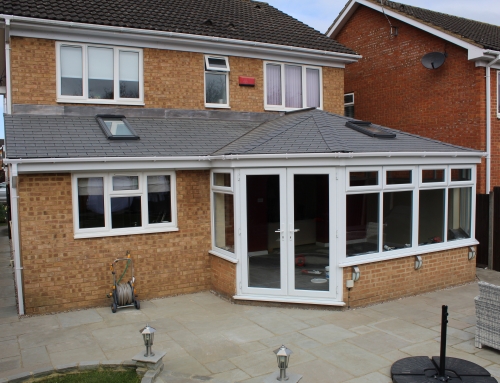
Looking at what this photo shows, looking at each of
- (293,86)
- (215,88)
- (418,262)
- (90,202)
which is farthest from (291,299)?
(293,86)

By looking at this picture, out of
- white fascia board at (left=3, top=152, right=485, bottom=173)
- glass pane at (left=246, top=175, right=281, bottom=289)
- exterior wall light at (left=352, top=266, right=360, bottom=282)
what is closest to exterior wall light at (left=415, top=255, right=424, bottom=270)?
exterior wall light at (left=352, top=266, right=360, bottom=282)

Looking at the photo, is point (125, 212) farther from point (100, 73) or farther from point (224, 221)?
point (100, 73)

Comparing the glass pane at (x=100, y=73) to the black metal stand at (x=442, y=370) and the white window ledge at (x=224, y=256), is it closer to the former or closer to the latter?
the white window ledge at (x=224, y=256)

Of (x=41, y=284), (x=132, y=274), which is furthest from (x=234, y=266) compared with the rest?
(x=41, y=284)

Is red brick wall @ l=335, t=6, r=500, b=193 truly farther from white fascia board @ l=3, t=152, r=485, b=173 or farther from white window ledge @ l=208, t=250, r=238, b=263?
white window ledge @ l=208, t=250, r=238, b=263

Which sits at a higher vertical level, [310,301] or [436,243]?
[436,243]

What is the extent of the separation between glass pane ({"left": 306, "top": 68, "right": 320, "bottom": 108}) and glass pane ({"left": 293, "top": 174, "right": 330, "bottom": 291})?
388cm

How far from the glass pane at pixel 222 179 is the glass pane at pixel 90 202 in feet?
7.16

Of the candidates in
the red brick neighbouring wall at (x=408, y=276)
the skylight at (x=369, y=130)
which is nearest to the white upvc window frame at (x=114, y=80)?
the skylight at (x=369, y=130)

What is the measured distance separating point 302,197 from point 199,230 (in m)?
2.21

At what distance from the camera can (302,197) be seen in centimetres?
898

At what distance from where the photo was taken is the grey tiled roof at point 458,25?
12.3 m

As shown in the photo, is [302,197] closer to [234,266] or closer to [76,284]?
[234,266]

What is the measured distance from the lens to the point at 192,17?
11.8 m
